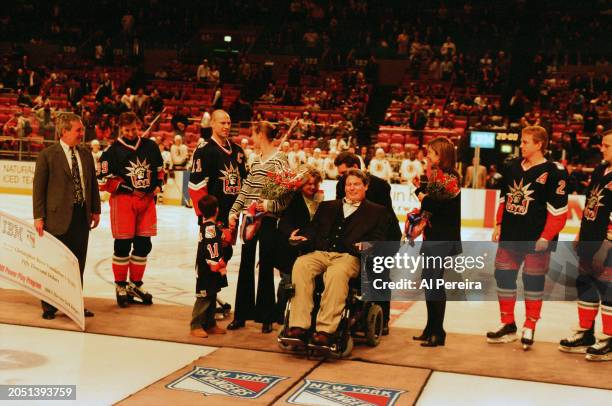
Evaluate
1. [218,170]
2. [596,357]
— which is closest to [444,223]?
[596,357]

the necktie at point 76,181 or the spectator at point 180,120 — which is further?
the spectator at point 180,120

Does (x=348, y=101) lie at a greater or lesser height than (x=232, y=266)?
greater

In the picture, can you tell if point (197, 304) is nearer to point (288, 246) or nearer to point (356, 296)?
point (288, 246)

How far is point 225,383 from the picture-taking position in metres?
4.62

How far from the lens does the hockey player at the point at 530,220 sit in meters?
5.63

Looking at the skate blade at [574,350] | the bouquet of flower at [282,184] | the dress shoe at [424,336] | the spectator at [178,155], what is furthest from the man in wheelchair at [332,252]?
the spectator at [178,155]

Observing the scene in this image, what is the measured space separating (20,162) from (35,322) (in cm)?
1267

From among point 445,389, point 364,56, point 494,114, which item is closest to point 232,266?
point 445,389

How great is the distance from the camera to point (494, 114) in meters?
19.8

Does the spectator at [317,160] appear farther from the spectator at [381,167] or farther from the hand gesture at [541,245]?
the hand gesture at [541,245]

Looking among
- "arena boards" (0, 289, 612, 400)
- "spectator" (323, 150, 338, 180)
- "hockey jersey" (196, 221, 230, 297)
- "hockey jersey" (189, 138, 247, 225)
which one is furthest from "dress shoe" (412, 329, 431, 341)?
"spectator" (323, 150, 338, 180)

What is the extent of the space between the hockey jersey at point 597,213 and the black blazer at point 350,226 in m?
1.41

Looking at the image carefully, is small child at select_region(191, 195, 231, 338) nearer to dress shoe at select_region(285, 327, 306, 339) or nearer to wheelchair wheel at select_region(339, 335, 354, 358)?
dress shoe at select_region(285, 327, 306, 339)

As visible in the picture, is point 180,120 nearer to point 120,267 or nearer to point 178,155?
point 178,155
